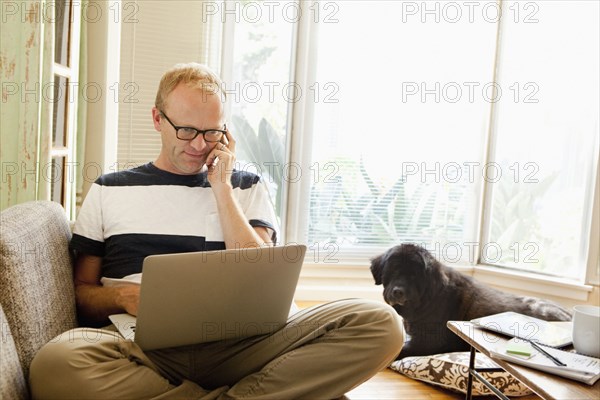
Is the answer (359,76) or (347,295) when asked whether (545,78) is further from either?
(347,295)

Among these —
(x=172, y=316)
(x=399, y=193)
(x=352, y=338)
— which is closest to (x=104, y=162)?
(x=172, y=316)

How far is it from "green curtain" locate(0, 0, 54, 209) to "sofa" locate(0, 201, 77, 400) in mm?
225

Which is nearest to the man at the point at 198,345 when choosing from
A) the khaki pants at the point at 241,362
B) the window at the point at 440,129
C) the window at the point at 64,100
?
the khaki pants at the point at 241,362

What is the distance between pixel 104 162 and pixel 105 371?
1.50m

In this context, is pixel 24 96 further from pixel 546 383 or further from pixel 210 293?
pixel 546 383

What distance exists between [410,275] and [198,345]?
1279mm

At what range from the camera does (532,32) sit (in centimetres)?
337

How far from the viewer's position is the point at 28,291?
122 cm

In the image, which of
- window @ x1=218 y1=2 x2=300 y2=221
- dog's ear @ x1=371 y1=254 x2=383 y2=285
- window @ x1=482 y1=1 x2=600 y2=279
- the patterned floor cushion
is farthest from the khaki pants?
window @ x1=482 y1=1 x2=600 y2=279

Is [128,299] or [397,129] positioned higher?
[397,129]

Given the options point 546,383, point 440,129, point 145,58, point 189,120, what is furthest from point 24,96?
point 440,129

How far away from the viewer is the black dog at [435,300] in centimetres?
244

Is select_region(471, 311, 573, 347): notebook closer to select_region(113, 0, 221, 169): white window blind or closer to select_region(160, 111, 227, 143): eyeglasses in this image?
select_region(160, 111, 227, 143): eyeglasses

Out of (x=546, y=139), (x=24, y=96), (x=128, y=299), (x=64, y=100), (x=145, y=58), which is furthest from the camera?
(x=546, y=139)
